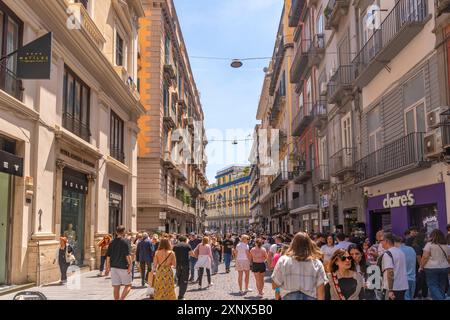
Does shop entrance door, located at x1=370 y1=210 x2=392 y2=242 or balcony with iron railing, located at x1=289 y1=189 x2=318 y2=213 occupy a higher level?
balcony with iron railing, located at x1=289 y1=189 x2=318 y2=213

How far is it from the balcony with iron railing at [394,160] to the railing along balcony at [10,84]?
1036cm

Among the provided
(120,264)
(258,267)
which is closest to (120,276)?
(120,264)

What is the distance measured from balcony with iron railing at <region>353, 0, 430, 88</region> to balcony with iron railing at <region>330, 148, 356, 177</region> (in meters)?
2.95

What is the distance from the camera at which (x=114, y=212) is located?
24.0 metres

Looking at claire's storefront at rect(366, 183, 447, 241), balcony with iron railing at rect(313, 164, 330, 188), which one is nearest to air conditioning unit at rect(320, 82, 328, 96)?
balcony with iron railing at rect(313, 164, 330, 188)

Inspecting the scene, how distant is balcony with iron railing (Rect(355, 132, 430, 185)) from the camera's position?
13.1 meters

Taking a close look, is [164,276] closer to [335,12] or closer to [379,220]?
[379,220]

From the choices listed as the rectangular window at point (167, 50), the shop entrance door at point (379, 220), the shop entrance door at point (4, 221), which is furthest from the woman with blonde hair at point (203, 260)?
the rectangular window at point (167, 50)

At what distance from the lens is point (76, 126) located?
18.4m

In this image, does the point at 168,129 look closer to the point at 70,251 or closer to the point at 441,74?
the point at 70,251

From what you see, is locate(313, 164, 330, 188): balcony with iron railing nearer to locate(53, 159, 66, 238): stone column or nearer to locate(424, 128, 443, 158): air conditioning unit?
locate(424, 128, 443, 158): air conditioning unit

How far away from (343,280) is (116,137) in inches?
769

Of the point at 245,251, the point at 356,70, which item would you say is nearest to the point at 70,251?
the point at 245,251
